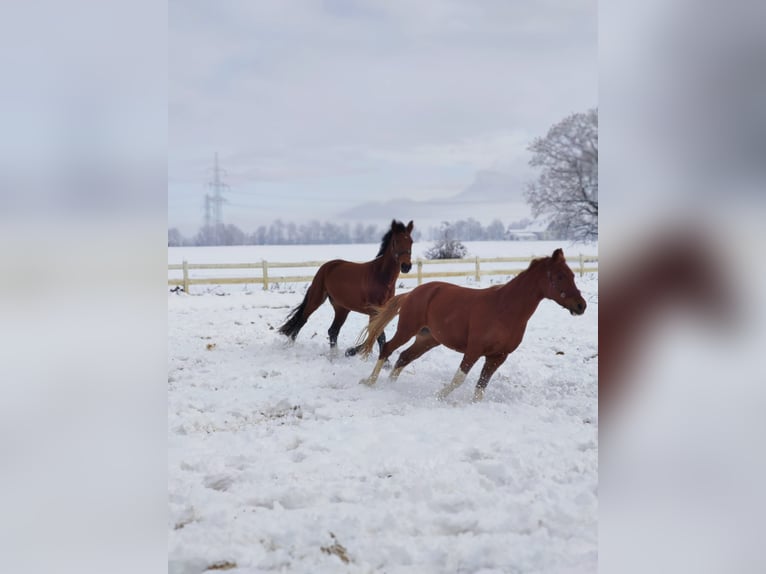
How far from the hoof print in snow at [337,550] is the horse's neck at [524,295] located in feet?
4.61

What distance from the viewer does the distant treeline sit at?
649cm

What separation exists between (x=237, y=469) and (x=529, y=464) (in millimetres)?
831

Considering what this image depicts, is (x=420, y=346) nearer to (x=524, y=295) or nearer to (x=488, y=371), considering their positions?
(x=488, y=371)

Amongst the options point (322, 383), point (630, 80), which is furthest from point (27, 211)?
point (322, 383)

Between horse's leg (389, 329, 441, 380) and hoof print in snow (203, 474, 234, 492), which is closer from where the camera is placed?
hoof print in snow (203, 474, 234, 492)

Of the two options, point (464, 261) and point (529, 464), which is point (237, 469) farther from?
point (464, 261)

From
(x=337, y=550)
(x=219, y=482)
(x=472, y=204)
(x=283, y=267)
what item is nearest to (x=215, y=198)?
(x=283, y=267)

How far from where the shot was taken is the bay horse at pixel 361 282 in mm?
3184

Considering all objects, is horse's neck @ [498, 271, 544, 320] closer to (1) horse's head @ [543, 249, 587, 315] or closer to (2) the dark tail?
(1) horse's head @ [543, 249, 587, 315]

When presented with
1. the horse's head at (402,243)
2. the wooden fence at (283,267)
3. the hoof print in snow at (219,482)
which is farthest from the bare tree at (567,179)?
the hoof print in snow at (219,482)

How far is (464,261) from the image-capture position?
7.25m

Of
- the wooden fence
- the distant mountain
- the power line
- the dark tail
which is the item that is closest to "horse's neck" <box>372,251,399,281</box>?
the dark tail

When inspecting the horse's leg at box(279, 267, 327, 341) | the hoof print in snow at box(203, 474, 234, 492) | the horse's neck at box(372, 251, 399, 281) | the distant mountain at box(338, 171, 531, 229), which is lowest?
the hoof print in snow at box(203, 474, 234, 492)

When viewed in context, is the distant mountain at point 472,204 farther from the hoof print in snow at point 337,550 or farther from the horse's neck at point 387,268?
the hoof print in snow at point 337,550
